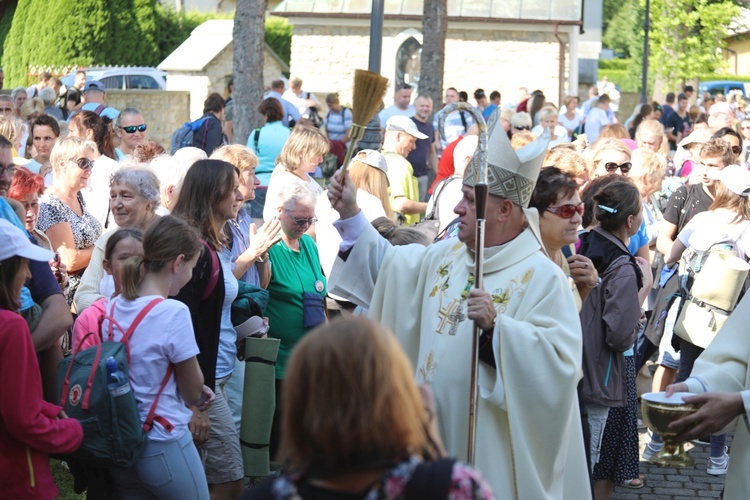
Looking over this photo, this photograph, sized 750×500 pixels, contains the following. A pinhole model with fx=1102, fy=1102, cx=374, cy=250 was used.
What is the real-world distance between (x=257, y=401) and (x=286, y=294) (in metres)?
0.79

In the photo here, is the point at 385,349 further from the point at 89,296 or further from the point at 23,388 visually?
the point at 89,296

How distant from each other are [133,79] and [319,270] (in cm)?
2660

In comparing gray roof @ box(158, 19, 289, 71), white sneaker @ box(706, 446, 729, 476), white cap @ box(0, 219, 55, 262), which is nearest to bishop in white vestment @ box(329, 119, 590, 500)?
white cap @ box(0, 219, 55, 262)

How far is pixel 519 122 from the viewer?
14922mm

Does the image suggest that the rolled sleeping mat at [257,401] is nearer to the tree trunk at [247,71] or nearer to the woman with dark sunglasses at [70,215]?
the woman with dark sunglasses at [70,215]

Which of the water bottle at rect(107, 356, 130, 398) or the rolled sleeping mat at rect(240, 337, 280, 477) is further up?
the water bottle at rect(107, 356, 130, 398)

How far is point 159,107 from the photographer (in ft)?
85.7

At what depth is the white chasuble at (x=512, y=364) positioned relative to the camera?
4070mm

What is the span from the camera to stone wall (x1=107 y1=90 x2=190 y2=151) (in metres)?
24.8

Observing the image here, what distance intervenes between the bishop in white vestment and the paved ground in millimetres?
3038

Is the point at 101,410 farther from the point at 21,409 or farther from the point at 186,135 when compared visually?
the point at 186,135

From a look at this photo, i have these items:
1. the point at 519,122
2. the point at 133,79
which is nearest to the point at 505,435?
the point at 519,122

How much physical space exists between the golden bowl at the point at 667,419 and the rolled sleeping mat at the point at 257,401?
2915mm

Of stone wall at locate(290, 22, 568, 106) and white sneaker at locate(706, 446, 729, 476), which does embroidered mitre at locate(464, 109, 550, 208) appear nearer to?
white sneaker at locate(706, 446, 729, 476)
